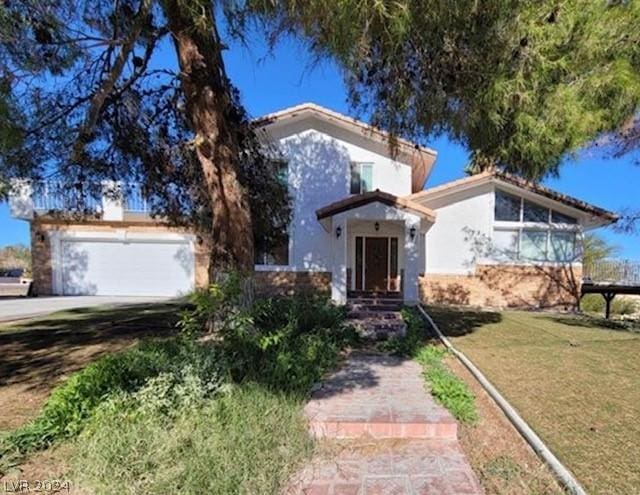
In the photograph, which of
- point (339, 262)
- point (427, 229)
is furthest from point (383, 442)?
point (427, 229)

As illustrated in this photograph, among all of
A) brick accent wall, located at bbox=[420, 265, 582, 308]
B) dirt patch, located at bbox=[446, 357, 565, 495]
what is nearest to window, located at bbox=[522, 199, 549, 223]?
brick accent wall, located at bbox=[420, 265, 582, 308]

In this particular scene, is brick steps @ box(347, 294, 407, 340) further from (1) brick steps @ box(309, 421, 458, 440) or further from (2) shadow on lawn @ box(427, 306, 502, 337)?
(1) brick steps @ box(309, 421, 458, 440)

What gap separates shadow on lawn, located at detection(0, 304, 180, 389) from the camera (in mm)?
6707

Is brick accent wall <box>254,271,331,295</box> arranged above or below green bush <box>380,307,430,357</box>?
above

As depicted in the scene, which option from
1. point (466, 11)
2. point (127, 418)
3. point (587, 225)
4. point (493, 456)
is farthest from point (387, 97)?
point (587, 225)

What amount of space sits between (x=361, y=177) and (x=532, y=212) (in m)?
7.22

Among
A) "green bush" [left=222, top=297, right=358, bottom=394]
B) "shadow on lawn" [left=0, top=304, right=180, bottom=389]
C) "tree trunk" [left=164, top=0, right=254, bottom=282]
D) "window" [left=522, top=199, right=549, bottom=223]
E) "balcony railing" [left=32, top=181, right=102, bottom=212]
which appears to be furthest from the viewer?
"window" [left=522, top=199, right=549, bottom=223]

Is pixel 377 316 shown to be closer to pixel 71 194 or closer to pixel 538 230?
pixel 71 194

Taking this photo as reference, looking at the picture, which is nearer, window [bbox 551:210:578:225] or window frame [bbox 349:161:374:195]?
window [bbox 551:210:578:225]

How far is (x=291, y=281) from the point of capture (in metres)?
16.7

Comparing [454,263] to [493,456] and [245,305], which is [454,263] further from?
[493,456]

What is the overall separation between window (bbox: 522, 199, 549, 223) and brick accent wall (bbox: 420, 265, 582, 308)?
1.98m

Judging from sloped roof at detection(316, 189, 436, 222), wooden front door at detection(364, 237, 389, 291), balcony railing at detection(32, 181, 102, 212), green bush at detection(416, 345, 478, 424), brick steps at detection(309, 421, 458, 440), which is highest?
sloped roof at detection(316, 189, 436, 222)

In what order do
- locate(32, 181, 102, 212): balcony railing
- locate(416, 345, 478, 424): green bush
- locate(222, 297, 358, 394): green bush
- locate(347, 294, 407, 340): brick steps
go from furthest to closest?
locate(347, 294, 407, 340): brick steps
locate(32, 181, 102, 212): balcony railing
locate(222, 297, 358, 394): green bush
locate(416, 345, 478, 424): green bush
